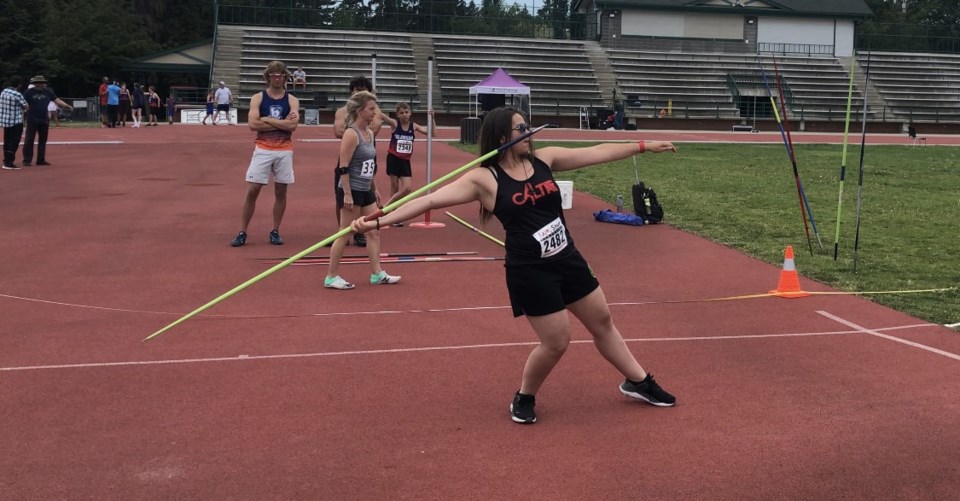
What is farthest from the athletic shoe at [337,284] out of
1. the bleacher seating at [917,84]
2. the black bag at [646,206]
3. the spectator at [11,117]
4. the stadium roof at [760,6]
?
the stadium roof at [760,6]

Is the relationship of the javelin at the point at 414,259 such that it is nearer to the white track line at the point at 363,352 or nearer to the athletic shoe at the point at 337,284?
the athletic shoe at the point at 337,284

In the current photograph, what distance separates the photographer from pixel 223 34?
50531 mm

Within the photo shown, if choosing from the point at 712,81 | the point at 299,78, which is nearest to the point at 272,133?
the point at 299,78

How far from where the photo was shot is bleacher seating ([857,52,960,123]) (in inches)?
1991

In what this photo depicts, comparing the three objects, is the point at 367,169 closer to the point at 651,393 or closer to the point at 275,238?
the point at 275,238

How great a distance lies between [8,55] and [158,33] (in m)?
19.9

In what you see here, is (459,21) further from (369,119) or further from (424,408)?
(424,408)

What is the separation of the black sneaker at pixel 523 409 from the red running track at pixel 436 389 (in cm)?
7

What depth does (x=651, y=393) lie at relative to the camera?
18.2 feet

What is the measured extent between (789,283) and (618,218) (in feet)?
16.1

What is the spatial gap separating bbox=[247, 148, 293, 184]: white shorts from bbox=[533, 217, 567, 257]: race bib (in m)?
6.37

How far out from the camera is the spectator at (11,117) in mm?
19797

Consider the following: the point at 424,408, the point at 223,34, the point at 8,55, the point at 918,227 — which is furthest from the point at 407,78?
the point at 424,408

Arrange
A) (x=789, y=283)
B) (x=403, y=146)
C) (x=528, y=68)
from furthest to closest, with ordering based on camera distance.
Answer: (x=528, y=68)
(x=403, y=146)
(x=789, y=283)
